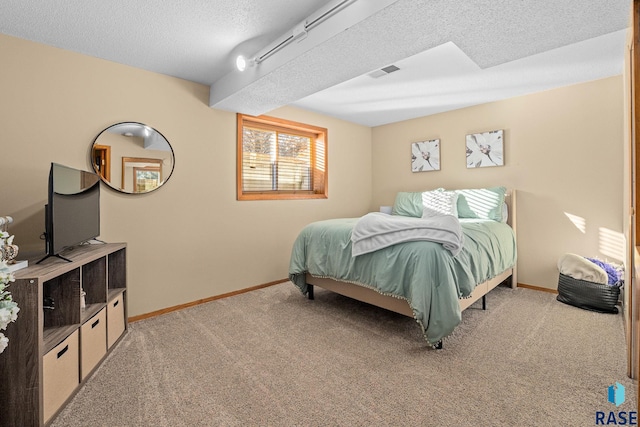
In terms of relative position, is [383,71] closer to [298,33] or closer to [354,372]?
[298,33]

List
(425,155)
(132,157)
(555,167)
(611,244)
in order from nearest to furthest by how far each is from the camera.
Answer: (132,157) → (611,244) → (555,167) → (425,155)

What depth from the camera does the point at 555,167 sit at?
10.7 feet

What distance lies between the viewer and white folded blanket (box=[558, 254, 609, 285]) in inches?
106

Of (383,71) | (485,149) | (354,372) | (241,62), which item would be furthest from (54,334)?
(485,149)

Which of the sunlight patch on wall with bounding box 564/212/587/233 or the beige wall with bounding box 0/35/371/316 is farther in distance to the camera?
the sunlight patch on wall with bounding box 564/212/587/233

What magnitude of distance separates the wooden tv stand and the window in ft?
5.55

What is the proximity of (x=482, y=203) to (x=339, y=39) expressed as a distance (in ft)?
8.41

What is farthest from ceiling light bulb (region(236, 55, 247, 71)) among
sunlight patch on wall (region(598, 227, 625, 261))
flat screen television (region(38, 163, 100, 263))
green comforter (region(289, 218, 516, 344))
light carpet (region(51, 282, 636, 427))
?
sunlight patch on wall (region(598, 227, 625, 261))

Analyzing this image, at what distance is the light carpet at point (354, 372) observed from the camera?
4.78 feet

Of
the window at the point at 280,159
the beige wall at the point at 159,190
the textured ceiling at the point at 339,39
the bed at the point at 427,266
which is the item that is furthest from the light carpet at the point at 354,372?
the textured ceiling at the point at 339,39

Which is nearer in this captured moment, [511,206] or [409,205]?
[511,206]

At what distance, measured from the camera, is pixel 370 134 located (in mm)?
5023

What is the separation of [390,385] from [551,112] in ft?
11.1

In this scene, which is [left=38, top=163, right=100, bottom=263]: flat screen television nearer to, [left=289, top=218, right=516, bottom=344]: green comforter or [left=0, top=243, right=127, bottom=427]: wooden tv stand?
[left=0, top=243, right=127, bottom=427]: wooden tv stand
